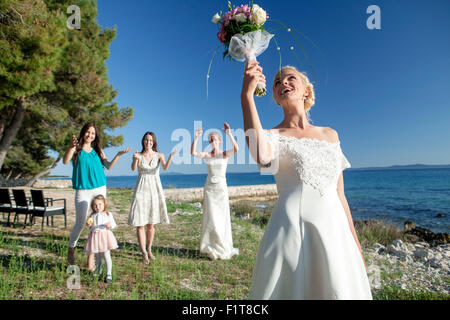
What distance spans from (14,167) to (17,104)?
478 inches

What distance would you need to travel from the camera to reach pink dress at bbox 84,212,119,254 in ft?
13.4

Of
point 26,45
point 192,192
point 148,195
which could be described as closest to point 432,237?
point 148,195

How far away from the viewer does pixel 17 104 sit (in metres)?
11.6

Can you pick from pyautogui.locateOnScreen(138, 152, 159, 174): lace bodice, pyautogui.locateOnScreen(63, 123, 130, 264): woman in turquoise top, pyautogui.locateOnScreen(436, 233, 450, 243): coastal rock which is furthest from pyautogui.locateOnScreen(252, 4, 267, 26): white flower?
pyautogui.locateOnScreen(436, 233, 450, 243): coastal rock

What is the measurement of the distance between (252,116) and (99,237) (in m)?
3.69

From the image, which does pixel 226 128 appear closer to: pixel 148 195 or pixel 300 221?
pixel 148 195

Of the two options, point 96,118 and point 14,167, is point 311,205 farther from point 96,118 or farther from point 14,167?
point 14,167

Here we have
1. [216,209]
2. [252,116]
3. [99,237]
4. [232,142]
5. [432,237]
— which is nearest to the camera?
[252,116]

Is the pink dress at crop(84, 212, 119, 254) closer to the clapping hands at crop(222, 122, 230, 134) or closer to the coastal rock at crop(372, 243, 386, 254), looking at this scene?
the clapping hands at crop(222, 122, 230, 134)

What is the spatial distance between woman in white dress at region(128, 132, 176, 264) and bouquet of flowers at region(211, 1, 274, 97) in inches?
147

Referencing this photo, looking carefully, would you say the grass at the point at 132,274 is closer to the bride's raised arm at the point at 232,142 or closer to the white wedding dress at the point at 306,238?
the bride's raised arm at the point at 232,142

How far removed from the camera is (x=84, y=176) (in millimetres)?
4445

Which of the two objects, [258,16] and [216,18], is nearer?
[258,16]
